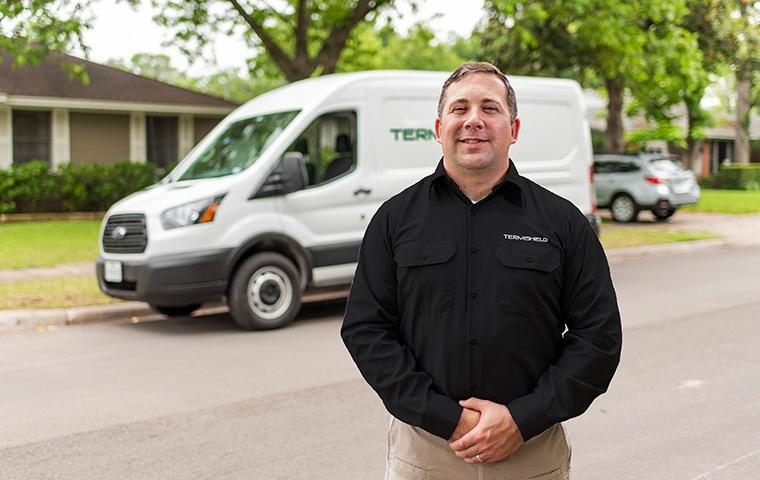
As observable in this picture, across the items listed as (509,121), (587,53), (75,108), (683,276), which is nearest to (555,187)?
(683,276)

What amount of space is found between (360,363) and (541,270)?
55cm

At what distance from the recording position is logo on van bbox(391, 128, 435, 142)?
10.1 meters

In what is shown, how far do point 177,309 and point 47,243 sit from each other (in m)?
7.34

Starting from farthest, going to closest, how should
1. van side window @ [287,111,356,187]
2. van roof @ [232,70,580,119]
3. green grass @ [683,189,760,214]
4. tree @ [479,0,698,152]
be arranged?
green grass @ [683,189,760,214] → tree @ [479,0,698,152] → van roof @ [232,70,580,119] → van side window @ [287,111,356,187]

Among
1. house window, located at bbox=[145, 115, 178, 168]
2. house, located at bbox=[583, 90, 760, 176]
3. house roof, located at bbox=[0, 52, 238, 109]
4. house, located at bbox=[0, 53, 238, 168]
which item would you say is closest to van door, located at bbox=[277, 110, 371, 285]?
house, located at bbox=[0, 53, 238, 168]

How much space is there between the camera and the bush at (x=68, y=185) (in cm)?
2123

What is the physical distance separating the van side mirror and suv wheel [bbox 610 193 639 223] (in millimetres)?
14841

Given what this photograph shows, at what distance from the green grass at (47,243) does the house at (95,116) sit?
127 inches

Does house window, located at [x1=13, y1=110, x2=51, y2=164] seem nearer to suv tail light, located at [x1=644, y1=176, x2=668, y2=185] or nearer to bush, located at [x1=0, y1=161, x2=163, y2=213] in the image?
bush, located at [x1=0, y1=161, x2=163, y2=213]

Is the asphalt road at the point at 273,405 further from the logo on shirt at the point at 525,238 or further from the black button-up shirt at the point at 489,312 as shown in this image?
the logo on shirt at the point at 525,238

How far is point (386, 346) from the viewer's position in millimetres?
2424

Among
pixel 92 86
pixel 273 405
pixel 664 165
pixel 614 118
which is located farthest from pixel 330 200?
pixel 614 118

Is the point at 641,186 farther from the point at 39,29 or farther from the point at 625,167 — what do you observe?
the point at 39,29

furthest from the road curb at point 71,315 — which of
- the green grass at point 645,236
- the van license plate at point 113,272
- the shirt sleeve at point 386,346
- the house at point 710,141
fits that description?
the house at point 710,141
